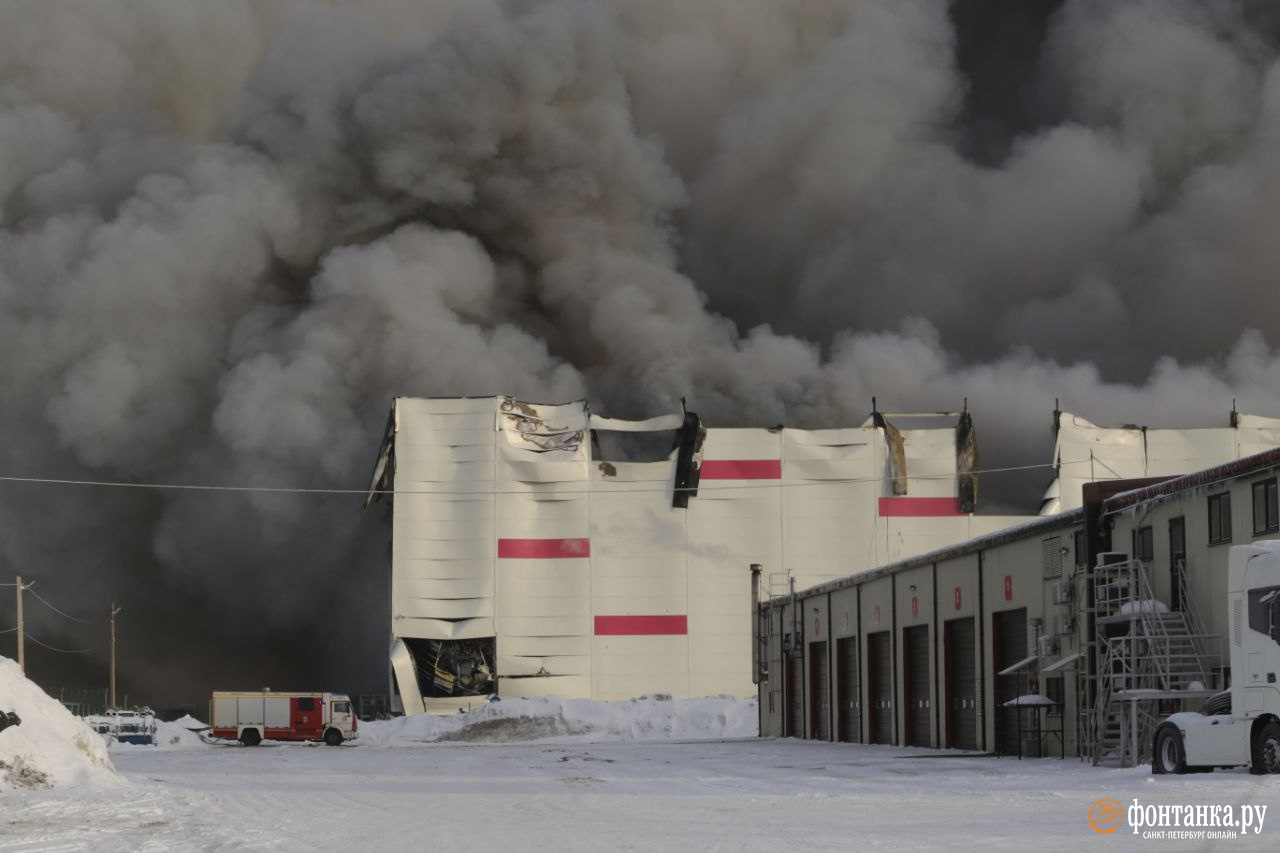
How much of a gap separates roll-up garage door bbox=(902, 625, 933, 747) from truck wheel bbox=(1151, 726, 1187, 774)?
52.2 ft

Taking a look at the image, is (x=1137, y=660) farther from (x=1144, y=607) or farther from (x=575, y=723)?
(x=575, y=723)

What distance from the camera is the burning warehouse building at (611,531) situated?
201ft

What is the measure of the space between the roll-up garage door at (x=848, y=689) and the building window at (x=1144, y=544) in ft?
53.3

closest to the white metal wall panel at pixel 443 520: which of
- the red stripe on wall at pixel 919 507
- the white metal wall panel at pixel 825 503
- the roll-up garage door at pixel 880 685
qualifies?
the white metal wall panel at pixel 825 503

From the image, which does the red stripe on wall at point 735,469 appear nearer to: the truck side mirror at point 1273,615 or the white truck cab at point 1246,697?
the white truck cab at point 1246,697

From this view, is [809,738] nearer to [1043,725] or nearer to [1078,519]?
[1043,725]

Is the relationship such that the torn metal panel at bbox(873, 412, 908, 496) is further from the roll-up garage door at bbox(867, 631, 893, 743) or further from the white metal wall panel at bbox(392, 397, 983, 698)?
the roll-up garage door at bbox(867, 631, 893, 743)

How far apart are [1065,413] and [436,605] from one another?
1071 inches

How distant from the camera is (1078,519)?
3112cm

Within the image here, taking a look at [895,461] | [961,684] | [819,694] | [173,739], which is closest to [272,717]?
[173,739]

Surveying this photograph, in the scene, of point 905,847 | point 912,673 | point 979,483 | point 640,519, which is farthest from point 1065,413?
point 905,847

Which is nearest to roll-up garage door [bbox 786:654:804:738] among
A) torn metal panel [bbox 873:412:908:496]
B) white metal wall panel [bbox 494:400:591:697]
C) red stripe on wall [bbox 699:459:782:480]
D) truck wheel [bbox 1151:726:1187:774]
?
white metal wall panel [bbox 494:400:591:697]

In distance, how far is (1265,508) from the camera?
24953mm

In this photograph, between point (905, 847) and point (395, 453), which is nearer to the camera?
point (905, 847)
